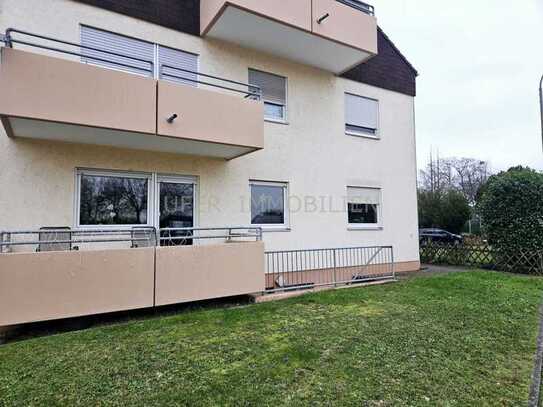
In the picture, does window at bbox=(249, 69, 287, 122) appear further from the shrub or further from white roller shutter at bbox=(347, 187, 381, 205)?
the shrub

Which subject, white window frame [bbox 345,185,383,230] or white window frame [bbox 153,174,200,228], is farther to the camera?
white window frame [bbox 345,185,383,230]

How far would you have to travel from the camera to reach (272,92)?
1052 cm

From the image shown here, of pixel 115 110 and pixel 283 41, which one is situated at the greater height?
pixel 283 41

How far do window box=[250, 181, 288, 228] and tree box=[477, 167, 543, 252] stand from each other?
29.0ft

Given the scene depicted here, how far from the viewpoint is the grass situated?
12.5 ft

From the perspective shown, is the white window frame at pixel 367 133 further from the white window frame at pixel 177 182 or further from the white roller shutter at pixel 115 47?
the white roller shutter at pixel 115 47

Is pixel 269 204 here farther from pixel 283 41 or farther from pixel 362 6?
pixel 362 6

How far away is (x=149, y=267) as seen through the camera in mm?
6488

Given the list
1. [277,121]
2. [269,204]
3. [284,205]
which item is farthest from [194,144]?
[284,205]

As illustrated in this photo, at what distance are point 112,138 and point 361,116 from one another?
343 inches

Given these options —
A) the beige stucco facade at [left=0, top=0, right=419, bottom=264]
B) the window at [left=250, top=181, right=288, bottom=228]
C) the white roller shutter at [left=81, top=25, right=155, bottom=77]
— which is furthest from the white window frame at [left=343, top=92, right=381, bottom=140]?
the white roller shutter at [left=81, top=25, right=155, bottom=77]

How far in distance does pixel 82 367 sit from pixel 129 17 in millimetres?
7706

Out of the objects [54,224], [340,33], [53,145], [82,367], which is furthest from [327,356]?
[340,33]

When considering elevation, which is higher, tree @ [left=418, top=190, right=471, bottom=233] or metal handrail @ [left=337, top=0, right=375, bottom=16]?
metal handrail @ [left=337, top=0, right=375, bottom=16]
